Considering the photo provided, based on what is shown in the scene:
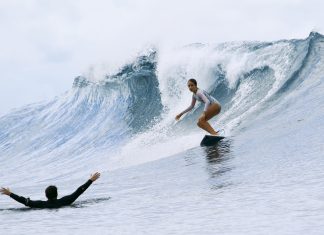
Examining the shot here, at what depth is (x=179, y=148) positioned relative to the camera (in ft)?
45.8

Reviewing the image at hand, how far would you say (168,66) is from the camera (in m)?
24.8

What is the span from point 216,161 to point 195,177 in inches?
46.0

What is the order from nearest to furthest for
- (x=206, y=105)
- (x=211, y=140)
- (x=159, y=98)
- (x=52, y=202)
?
(x=52, y=202) → (x=206, y=105) → (x=211, y=140) → (x=159, y=98)

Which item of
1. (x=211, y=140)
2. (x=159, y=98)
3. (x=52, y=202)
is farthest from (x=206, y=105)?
(x=159, y=98)

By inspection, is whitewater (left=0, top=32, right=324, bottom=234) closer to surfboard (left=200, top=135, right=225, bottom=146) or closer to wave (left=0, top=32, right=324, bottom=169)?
wave (left=0, top=32, right=324, bottom=169)

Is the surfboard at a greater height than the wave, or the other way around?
the wave

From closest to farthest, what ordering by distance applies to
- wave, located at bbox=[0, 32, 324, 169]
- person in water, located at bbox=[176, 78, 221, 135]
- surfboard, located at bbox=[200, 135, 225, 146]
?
person in water, located at bbox=[176, 78, 221, 135] → surfboard, located at bbox=[200, 135, 225, 146] → wave, located at bbox=[0, 32, 324, 169]

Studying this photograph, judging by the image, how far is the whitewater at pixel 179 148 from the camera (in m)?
6.52

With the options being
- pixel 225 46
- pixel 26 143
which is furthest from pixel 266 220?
pixel 26 143

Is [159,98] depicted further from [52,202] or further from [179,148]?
[52,202]

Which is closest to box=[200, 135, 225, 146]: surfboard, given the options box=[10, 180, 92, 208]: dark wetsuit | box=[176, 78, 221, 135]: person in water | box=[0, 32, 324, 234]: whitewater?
box=[176, 78, 221, 135]: person in water

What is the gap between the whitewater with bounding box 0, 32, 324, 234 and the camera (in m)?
6.52

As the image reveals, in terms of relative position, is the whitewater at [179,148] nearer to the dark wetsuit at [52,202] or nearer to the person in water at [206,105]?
the dark wetsuit at [52,202]

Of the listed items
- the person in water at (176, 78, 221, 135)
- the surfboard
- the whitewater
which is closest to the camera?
the whitewater
